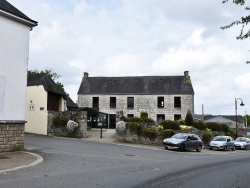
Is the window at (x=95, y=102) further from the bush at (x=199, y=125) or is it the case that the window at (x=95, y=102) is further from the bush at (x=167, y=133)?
the bush at (x=167, y=133)

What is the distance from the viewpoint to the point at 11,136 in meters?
16.8

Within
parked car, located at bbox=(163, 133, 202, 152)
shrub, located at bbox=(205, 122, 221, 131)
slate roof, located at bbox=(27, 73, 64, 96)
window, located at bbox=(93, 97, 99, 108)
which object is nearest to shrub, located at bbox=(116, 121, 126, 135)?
parked car, located at bbox=(163, 133, 202, 152)

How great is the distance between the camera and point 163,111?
159 feet

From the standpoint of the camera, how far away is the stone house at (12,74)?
652 inches

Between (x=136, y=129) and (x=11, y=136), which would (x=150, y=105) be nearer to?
(x=136, y=129)

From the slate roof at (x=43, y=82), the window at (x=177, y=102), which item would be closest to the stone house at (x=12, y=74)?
the slate roof at (x=43, y=82)

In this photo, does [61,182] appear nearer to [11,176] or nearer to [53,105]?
[11,176]

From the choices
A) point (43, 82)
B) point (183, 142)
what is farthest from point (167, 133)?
point (43, 82)

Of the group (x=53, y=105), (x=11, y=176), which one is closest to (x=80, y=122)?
(x=53, y=105)

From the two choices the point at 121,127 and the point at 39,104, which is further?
the point at 39,104

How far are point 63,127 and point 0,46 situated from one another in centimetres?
1311

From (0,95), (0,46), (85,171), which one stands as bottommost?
(85,171)

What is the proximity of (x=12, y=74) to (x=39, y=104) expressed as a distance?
12.5 metres

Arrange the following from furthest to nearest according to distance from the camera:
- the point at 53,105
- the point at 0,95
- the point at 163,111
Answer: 1. the point at 163,111
2. the point at 53,105
3. the point at 0,95
